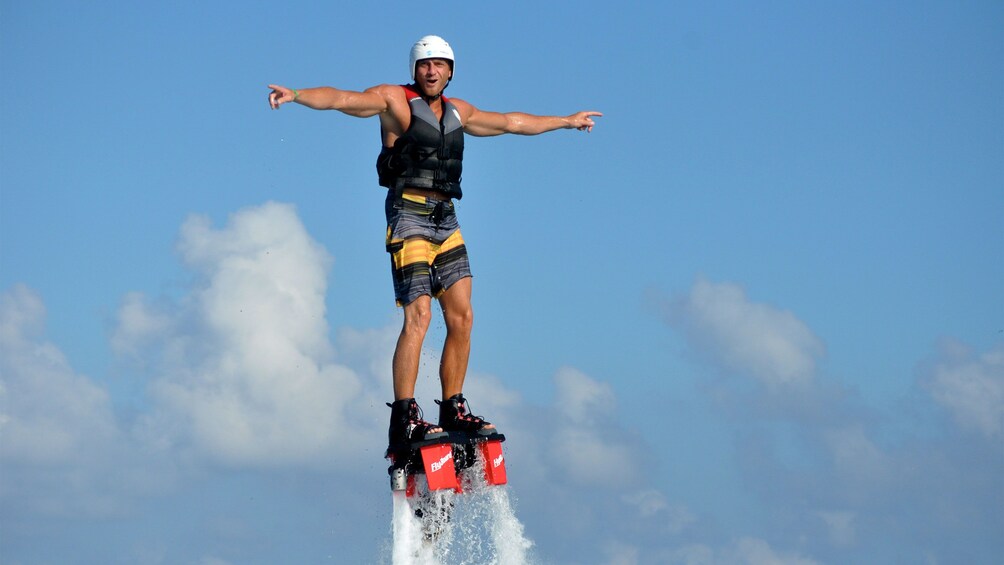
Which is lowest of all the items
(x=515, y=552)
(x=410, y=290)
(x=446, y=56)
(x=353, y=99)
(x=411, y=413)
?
(x=515, y=552)

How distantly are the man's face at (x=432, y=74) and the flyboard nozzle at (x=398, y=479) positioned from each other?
513 cm

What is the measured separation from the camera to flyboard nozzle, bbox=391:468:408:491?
1948 centimetres

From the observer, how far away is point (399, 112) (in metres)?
19.2

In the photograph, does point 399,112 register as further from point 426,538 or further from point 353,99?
point 426,538

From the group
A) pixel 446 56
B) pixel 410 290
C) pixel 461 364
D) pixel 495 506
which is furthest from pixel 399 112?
pixel 495 506

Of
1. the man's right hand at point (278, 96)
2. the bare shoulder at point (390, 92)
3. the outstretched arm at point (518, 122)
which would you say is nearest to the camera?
the man's right hand at point (278, 96)

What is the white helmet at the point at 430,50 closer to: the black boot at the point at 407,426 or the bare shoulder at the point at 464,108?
the bare shoulder at the point at 464,108

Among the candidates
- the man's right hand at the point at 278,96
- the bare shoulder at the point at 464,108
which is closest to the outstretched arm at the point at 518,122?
the bare shoulder at the point at 464,108

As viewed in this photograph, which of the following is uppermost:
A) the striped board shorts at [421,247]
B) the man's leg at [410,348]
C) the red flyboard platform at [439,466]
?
the striped board shorts at [421,247]

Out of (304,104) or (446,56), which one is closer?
(304,104)

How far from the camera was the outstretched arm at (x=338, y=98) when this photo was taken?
17031 millimetres

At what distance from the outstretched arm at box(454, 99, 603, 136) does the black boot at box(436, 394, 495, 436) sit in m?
3.82

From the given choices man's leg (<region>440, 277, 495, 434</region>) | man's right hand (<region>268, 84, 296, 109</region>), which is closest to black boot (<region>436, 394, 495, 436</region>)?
man's leg (<region>440, 277, 495, 434</region>)

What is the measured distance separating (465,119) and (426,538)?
5.84 meters
